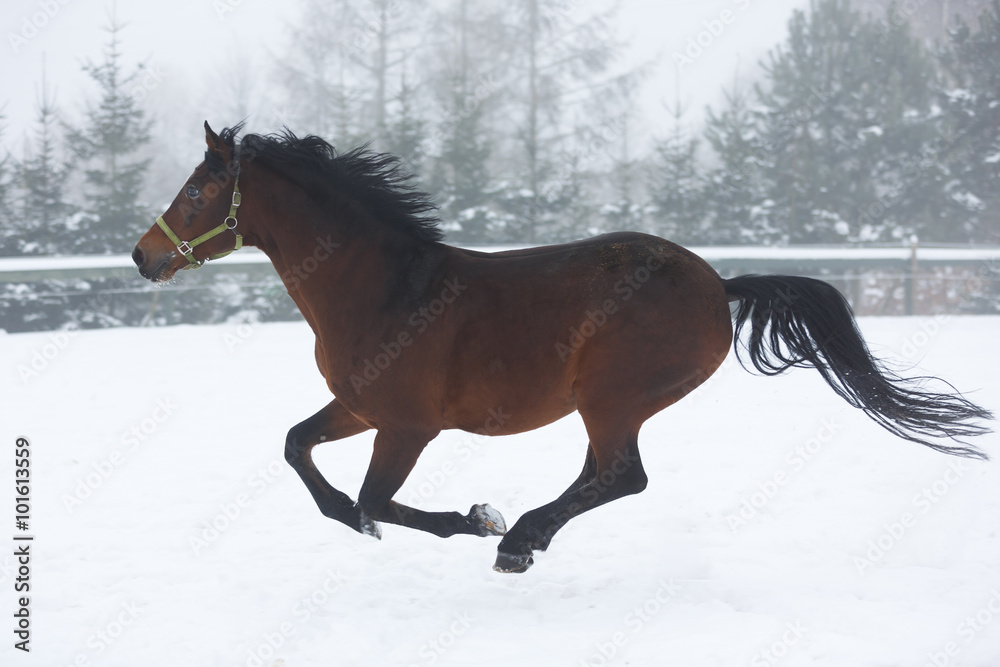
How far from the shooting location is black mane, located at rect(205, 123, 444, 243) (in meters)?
4.05

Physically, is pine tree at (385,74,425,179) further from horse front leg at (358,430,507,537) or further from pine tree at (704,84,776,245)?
horse front leg at (358,430,507,537)

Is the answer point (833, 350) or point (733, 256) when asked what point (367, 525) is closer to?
point (833, 350)

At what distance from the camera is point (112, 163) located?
53.7 ft

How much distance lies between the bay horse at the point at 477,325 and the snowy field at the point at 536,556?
0.42 metres

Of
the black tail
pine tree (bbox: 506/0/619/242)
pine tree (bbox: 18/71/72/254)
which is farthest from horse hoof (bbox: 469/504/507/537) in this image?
pine tree (bbox: 506/0/619/242)

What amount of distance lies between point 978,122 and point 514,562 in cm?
2075

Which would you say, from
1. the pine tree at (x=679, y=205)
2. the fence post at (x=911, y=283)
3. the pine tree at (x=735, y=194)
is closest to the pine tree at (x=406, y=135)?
Result: the pine tree at (x=679, y=205)

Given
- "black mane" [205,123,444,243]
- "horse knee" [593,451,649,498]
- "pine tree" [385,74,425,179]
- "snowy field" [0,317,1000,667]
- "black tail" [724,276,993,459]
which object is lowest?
"snowy field" [0,317,1000,667]

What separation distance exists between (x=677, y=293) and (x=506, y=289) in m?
0.79

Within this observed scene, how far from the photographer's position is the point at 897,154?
1973cm

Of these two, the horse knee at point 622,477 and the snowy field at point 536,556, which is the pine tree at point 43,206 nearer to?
the snowy field at point 536,556

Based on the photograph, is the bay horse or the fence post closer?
the bay horse

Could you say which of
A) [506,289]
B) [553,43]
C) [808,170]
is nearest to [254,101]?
[553,43]

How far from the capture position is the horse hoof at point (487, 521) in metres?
3.95
